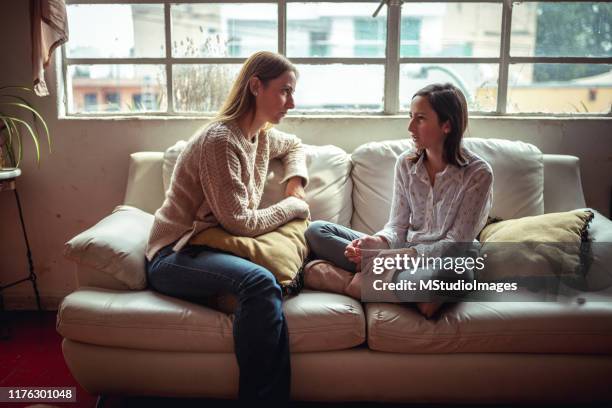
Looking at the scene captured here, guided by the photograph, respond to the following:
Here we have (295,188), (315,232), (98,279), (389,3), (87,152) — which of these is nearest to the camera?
(98,279)

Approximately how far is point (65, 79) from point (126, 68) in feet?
0.96

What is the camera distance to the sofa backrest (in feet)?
7.36

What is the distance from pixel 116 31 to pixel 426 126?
165 cm

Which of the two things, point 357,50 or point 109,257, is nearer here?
point 109,257

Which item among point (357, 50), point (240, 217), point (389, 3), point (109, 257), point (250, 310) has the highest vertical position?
point (389, 3)

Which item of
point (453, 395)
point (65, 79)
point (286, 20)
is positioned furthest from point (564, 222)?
point (65, 79)

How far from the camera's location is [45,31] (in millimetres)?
2396

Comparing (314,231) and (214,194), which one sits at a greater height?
(214,194)

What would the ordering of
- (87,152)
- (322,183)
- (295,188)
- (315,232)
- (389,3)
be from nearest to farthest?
(315,232) < (295,188) < (322,183) < (389,3) < (87,152)

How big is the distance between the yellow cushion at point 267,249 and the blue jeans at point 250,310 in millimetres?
38

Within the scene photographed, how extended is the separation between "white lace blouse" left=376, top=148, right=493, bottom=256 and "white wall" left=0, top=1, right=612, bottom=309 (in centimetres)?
64

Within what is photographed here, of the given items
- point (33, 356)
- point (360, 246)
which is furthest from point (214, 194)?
point (33, 356)

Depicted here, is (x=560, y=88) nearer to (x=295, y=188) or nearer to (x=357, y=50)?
(x=357, y=50)

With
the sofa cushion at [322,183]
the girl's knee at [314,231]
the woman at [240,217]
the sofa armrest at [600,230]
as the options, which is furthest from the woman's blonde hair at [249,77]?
the sofa armrest at [600,230]
